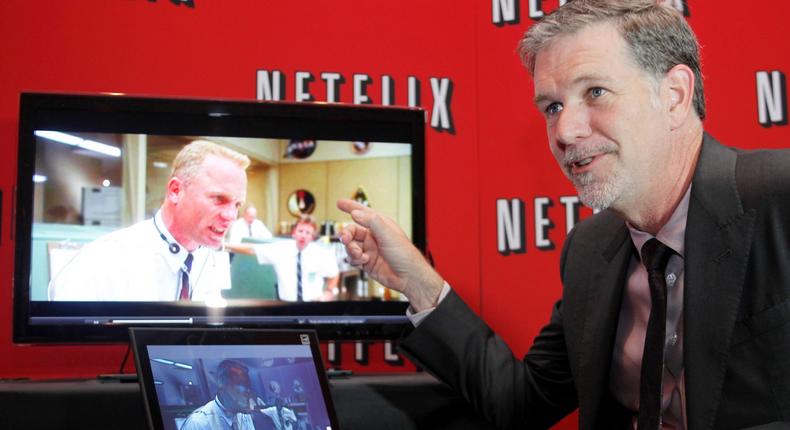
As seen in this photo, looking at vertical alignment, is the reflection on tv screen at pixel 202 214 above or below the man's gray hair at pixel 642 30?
below

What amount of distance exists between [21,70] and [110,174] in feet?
2.03

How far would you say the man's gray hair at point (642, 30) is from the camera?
160 cm

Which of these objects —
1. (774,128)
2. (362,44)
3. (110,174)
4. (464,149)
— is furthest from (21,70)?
(774,128)

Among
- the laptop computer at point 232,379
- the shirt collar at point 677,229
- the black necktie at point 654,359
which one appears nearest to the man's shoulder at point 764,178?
the shirt collar at point 677,229

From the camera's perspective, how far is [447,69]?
2.75 metres

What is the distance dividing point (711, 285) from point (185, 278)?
1230 mm

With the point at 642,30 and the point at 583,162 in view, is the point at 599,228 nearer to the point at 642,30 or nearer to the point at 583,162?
the point at 583,162

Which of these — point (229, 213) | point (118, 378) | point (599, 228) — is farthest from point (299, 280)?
point (599, 228)

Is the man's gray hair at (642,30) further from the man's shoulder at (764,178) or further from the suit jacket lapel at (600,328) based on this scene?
the suit jacket lapel at (600,328)

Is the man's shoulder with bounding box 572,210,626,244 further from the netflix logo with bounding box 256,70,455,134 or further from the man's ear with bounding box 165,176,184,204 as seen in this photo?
the man's ear with bounding box 165,176,184,204

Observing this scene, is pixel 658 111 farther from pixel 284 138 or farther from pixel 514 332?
pixel 514 332

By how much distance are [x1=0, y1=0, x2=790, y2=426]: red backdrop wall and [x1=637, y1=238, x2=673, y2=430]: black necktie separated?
1093 millimetres

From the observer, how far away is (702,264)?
1508mm

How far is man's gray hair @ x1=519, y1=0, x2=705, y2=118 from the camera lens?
160cm
